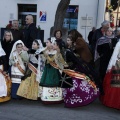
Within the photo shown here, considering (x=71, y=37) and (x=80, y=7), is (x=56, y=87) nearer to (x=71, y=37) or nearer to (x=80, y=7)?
(x=71, y=37)

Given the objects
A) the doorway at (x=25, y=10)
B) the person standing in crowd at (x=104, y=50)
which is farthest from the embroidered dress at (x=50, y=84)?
the doorway at (x=25, y=10)

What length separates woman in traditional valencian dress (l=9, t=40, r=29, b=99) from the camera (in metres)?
5.76

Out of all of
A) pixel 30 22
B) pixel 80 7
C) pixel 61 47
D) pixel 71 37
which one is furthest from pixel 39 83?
pixel 80 7

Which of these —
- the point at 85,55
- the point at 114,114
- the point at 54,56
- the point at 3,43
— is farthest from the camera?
the point at 3,43

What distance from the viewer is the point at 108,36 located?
6.20 meters

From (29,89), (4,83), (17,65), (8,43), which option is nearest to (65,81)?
(29,89)

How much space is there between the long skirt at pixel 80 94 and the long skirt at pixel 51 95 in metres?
0.20

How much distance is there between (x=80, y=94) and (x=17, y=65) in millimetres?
1417

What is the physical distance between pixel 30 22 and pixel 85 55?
1.66 m

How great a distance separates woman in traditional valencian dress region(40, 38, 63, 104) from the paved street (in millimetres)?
167

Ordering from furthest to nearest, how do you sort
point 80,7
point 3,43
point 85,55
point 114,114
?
1. point 80,7
2. point 3,43
3. point 85,55
4. point 114,114

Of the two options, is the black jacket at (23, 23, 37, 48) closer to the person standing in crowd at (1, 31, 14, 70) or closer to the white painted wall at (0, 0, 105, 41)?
the person standing in crowd at (1, 31, 14, 70)

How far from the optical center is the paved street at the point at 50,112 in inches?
194

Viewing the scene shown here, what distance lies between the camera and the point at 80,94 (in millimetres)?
5316
